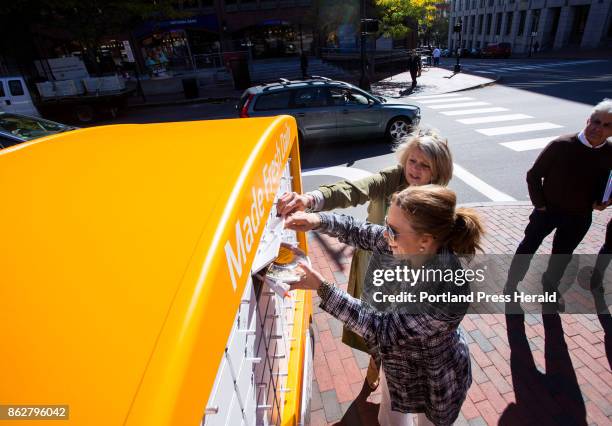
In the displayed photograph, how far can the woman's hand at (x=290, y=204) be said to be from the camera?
1953 millimetres

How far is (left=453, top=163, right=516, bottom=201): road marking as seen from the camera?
20.8 feet

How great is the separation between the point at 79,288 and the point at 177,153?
0.88 meters

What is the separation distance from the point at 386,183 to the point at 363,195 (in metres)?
0.24

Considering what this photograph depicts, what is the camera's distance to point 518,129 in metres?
9.62

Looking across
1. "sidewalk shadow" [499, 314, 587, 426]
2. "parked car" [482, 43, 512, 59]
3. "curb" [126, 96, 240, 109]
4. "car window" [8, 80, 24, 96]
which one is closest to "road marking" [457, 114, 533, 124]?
"sidewalk shadow" [499, 314, 587, 426]

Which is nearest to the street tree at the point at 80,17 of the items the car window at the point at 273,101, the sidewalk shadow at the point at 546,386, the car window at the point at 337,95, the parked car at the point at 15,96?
the parked car at the point at 15,96

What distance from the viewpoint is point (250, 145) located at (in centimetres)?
158

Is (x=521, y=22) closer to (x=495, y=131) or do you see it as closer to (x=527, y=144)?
(x=495, y=131)

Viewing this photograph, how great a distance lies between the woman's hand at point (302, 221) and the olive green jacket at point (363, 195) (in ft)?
1.04

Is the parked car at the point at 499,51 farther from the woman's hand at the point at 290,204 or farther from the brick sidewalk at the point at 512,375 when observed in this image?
the woman's hand at the point at 290,204

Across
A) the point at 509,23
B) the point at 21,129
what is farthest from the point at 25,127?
the point at 509,23

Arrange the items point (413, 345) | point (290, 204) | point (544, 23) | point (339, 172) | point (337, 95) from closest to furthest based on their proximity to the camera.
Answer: point (413, 345) → point (290, 204) → point (339, 172) → point (337, 95) → point (544, 23)

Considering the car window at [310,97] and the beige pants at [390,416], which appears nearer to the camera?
the beige pants at [390,416]

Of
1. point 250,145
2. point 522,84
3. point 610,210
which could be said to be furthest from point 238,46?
point 250,145
